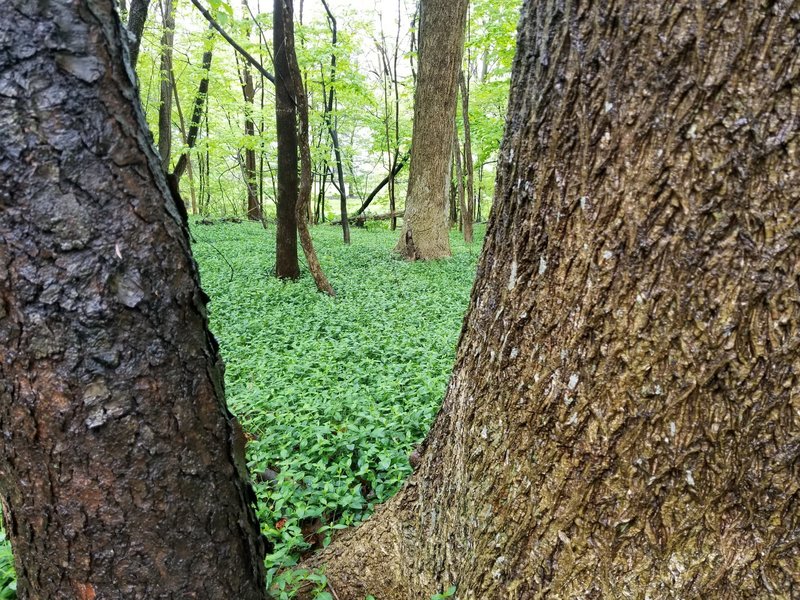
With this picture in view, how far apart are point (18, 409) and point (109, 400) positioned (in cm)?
18

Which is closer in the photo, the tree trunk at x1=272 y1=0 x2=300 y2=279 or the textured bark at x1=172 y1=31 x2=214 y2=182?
the tree trunk at x1=272 y1=0 x2=300 y2=279

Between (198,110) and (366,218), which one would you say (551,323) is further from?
(366,218)

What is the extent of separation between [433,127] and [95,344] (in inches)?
363

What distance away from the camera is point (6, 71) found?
0.84 meters

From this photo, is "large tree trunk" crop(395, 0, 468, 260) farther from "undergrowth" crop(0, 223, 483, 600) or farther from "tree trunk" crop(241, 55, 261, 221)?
"tree trunk" crop(241, 55, 261, 221)

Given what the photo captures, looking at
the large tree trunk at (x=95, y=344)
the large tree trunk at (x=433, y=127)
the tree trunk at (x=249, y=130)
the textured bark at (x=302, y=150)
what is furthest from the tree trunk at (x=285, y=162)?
the tree trunk at (x=249, y=130)

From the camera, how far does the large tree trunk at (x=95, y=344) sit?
0.88m

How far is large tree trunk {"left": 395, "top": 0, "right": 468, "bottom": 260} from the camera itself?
8.97 metres

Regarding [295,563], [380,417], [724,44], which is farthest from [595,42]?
[380,417]

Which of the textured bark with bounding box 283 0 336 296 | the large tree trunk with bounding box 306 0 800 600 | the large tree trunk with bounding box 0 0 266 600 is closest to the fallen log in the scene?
the textured bark with bounding box 283 0 336 296

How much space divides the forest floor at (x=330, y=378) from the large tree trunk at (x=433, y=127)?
973mm

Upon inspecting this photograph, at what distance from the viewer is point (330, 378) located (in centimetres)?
406

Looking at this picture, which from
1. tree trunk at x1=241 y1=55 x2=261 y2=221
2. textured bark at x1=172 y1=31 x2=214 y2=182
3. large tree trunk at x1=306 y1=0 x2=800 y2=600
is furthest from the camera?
tree trunk at x1=241 y1=55 x2=261 y2=221

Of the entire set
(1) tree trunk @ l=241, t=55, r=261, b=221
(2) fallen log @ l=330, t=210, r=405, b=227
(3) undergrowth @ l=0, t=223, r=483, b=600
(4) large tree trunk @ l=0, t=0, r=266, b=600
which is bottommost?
(3) undergrowth @ l=0, t=223, r=483, b=600
